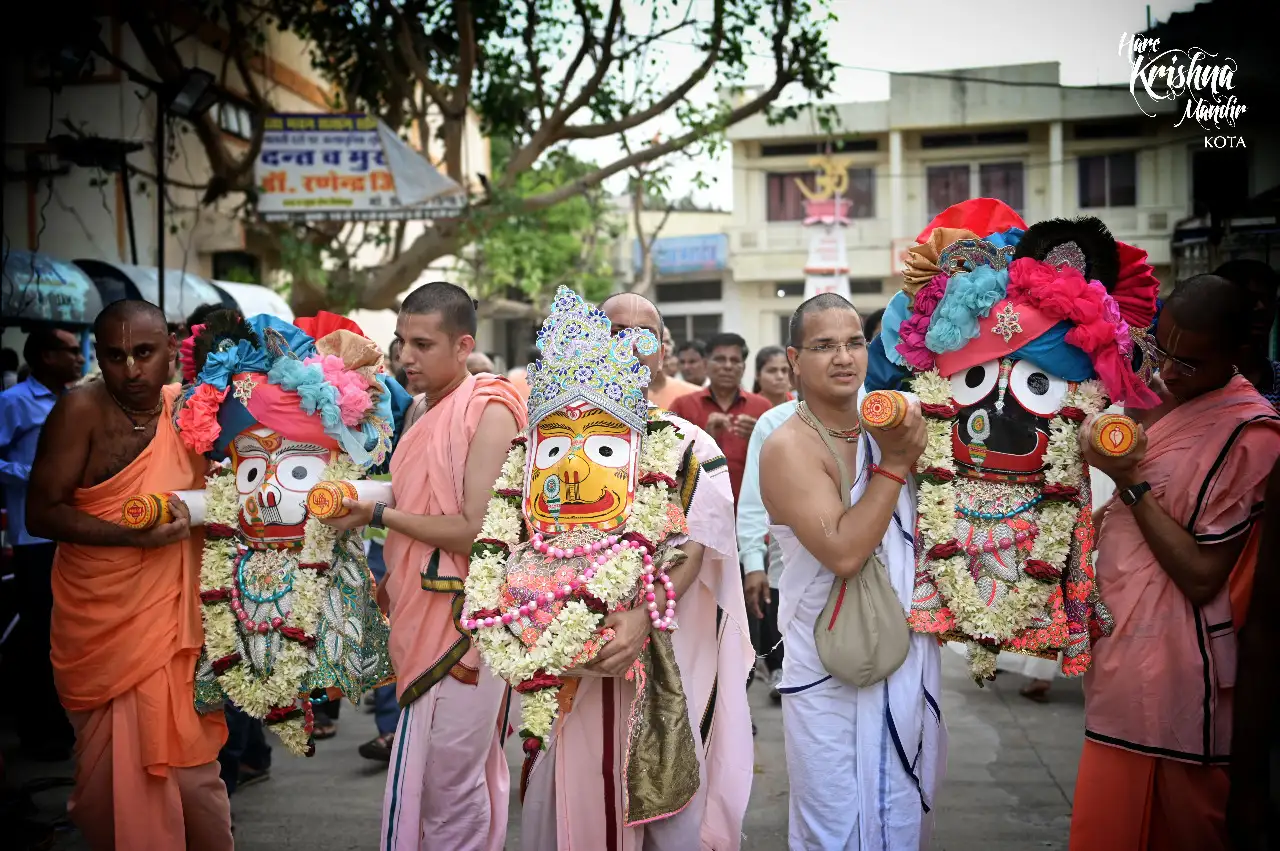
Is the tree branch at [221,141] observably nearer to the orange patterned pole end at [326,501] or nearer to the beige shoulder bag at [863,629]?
the orange patterned pole end at [326,501]

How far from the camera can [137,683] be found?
4.29 metres

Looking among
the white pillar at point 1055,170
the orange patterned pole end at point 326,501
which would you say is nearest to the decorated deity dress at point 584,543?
the orange patterned pole end at point 326,501

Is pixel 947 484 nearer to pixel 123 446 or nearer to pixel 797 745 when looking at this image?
pixel 797 745

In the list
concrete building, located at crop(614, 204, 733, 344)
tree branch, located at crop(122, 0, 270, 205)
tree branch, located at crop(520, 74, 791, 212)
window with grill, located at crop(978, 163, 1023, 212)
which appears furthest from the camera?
concrete building, located at crop(614, 204, 733, 344)

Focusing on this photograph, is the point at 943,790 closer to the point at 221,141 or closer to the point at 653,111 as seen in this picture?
the point at 653,111

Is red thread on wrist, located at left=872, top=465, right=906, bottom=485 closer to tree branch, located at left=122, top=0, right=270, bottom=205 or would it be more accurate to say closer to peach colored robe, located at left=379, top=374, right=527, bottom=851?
peach colored robe, located at left=379, top=374, right=527, bottom=851

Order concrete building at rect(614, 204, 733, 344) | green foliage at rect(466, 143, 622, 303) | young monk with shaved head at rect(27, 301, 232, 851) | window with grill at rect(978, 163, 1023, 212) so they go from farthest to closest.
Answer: concrete building at rect(614, 204, 733, 344) < window with grill at rect(978, 163, 1023, 212) < green foliage at rect(466, 143, 622, 303) < young monk with shaved head at rect(27, 301, 232, 851)

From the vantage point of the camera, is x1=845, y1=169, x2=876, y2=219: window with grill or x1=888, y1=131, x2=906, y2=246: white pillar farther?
x1=845, y1=169, x2=876, y2=219: window with grill

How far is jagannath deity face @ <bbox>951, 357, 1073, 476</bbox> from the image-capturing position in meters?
3.51

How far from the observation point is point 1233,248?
8094 millimetres

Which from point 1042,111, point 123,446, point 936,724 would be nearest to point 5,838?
point 123,446

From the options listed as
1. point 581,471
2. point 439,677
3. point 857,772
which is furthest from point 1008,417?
point 439,677

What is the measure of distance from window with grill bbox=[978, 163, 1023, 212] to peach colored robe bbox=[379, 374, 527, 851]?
86.0 ft

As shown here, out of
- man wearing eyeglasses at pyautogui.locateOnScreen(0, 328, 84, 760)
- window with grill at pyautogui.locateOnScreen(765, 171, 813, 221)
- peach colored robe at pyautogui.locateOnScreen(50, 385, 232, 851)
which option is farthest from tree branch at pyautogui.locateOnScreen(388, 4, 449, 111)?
window with grill at pyautogui.locateOnScreen(765, 171, 813, 221)
